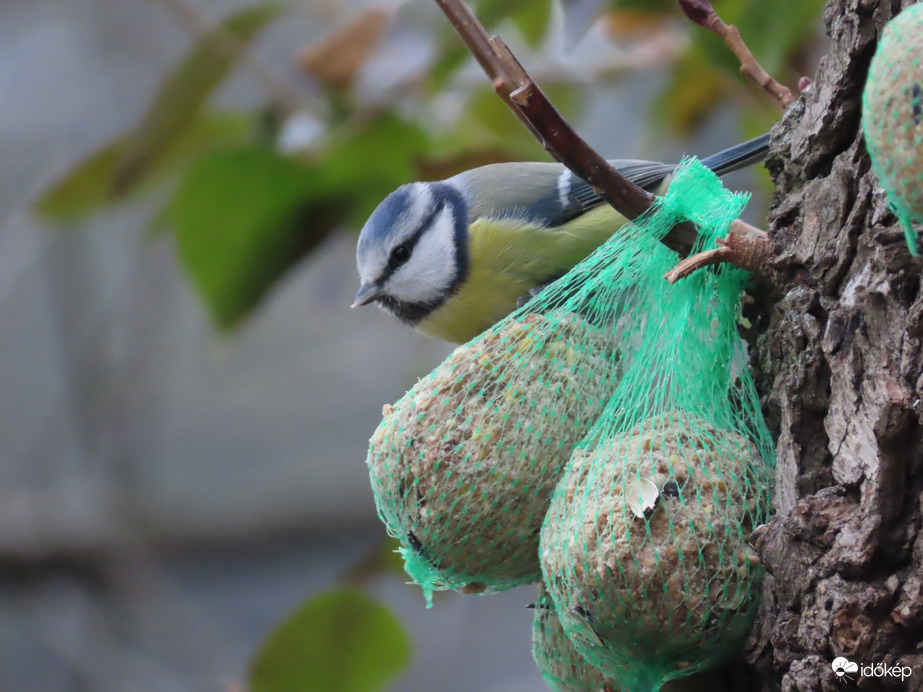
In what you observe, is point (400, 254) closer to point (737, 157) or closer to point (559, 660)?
point (737, 157)

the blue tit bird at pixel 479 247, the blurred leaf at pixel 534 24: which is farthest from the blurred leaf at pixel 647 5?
the blue tit bird at pixel 479 247

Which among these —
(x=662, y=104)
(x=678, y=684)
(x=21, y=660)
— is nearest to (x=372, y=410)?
(x=21, y=660)

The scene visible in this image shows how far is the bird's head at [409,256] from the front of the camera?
1.65 metres

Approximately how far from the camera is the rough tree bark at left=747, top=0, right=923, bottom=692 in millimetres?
857

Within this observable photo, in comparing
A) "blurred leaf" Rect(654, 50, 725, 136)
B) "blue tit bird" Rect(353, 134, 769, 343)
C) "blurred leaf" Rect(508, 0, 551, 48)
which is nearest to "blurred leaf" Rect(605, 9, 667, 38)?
"blurred leaf" Rect(654, 50, 725, 136)

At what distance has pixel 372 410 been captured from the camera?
186 inches

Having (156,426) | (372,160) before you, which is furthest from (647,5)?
(156,426)

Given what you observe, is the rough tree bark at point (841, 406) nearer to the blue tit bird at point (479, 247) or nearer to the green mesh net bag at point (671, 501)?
the green mesh net bag at point (671, 501)

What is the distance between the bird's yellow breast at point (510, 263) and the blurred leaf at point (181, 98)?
0.58 metres

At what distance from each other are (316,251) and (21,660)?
3.40 m

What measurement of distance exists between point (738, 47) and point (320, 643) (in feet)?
3.75

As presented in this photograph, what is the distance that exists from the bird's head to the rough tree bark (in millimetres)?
711

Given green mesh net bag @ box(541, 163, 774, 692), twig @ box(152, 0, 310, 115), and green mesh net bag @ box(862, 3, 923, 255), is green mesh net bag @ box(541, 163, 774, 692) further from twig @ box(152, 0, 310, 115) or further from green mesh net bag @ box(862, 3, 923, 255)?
twig @ box(152, 0, 310, 115)

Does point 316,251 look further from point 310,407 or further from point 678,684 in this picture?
point 310,407
